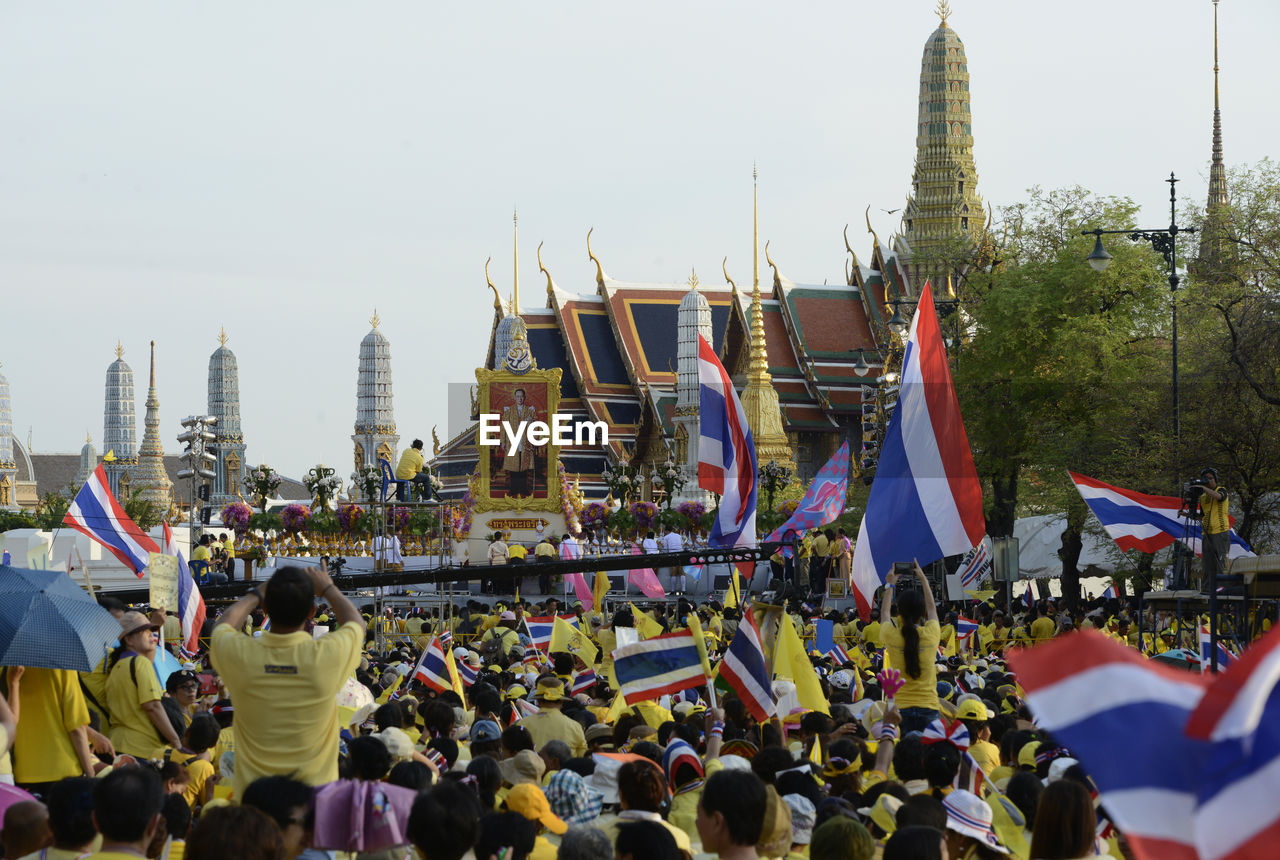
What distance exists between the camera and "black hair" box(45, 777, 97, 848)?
16.5ft

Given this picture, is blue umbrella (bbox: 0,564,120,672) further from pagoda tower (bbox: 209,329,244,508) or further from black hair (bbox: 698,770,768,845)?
pagoda tower (bbox: 209,329,244,508)

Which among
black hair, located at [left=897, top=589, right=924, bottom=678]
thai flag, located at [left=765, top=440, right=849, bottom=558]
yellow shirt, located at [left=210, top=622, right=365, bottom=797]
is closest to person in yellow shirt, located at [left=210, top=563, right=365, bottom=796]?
yellow shirt, located at [left=210, top=622, right=365, bottom=797]

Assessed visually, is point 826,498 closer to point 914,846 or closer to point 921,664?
point 921,664

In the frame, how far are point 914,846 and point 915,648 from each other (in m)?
4.15

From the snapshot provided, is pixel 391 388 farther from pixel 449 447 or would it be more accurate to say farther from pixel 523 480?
pixel 523 480

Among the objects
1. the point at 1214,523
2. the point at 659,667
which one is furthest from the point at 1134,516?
the point at 659,667

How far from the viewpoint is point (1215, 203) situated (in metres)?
53.1

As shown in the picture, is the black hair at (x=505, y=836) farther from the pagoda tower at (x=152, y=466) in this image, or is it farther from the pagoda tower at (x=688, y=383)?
the pagoda tower at (x=152, y=466)

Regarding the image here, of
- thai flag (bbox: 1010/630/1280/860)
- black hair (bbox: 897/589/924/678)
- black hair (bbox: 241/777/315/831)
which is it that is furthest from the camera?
black hair (bbox: 897/589/924/678)

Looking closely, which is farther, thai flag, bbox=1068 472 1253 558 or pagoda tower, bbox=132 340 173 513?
pagoda tower, bbox=132 340 173 513

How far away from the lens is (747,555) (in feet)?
45.8

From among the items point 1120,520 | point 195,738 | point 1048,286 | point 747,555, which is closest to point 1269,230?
point 1048,286

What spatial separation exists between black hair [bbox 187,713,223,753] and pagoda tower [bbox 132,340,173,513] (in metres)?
91.4

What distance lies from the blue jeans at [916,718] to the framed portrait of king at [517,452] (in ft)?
118
